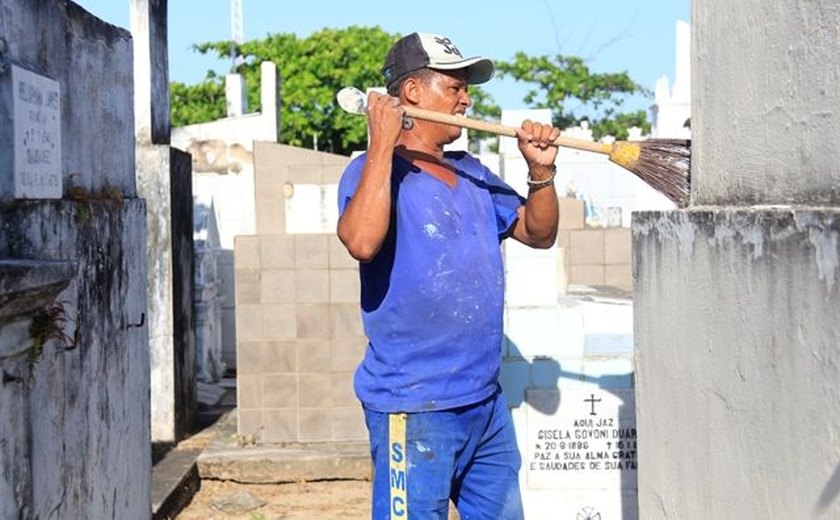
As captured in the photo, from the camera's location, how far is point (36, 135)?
3998 mm

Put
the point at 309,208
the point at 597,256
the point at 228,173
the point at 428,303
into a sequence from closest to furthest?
the point at 428,303
the point at 309,208
the point at 597,256
the point at 228,173

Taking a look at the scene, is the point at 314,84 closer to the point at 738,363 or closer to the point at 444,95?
the point at 444,95

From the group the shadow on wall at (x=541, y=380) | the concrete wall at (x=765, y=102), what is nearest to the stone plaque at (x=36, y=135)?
the concrete wall at (x=765, y=102)

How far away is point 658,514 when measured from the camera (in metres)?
3.75

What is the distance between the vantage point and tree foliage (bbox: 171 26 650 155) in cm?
3045

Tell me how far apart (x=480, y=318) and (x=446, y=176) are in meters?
0.50

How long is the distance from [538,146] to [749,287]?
4.67 feet

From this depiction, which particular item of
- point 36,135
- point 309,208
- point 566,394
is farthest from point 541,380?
point 309,208

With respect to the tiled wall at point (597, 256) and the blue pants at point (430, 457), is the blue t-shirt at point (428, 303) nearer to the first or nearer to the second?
the blue pants at point (430, 457)

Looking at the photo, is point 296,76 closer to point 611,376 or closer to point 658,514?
point 611,376

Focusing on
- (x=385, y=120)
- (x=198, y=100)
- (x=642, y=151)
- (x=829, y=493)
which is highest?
(x=198, y=100)

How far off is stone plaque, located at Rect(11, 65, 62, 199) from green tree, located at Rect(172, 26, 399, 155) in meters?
25.3

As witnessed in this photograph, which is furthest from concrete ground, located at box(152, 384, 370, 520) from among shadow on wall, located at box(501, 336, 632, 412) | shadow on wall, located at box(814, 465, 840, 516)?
shadow on wall, located at box(814, 465, 840, 516)

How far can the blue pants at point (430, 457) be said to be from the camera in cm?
A: 396
